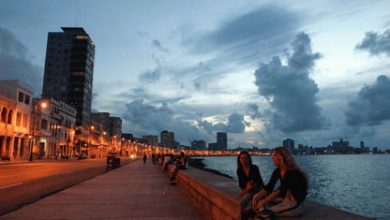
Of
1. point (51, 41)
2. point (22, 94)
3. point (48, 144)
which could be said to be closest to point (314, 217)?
point (22, 94)

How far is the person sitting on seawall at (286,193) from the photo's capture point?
512 cm

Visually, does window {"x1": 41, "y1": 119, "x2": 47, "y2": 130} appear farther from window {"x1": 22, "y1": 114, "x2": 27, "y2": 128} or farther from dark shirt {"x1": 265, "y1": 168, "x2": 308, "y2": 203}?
dark shirt {"x1": 265, "y1": 168, "x2": 308, "y2": 203}

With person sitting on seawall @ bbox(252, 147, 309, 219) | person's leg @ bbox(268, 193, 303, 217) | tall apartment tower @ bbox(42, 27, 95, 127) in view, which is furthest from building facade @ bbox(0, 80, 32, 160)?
tall apartment tower @ bbox(42, 27, 95, 127)

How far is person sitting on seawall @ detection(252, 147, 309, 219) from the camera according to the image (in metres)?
5.12

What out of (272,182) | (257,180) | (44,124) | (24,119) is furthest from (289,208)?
(44,124)

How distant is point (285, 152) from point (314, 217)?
1124 mm

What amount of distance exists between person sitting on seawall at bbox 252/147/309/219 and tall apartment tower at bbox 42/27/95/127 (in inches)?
5775

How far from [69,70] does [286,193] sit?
15360cm

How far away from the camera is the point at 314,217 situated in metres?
4.90

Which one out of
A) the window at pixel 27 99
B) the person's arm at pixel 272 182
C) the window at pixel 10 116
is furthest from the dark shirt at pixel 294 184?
the window at pixel 27 99

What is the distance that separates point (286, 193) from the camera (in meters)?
5.37

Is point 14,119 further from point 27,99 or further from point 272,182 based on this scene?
point 272,182

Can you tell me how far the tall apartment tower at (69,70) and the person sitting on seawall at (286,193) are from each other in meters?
147

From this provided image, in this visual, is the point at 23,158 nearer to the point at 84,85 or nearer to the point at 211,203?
the point at 211,203
